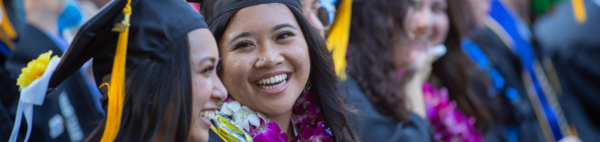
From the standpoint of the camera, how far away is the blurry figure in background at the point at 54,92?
224 centimetres

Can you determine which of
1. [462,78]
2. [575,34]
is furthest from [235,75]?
[575,34]

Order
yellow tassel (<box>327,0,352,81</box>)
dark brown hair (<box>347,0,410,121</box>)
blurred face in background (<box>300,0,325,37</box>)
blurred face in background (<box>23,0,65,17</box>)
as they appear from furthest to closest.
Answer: dark brown hair (<box>347,0,410,121</box>)
yellow tassel (<box>327,0,352,81</box>)
blurred face in background (<box>23,0,65,17</box>)
blurred face in background (<box>300,0,325,37</box>)

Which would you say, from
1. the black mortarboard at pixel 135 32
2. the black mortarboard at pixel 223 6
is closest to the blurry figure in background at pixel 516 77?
the black mortarboard at pixel 223 6

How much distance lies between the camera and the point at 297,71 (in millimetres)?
1737

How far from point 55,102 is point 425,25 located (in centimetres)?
202

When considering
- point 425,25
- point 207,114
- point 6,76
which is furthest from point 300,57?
point 425,25

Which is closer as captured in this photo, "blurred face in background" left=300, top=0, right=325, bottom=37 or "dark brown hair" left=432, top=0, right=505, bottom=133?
"blurred face in background" left=300, top=0, right=325, bottom=37

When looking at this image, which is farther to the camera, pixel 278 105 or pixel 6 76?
pixel 6 76

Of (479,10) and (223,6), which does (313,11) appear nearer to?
(223,6)

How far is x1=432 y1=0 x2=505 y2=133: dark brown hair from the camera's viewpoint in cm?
367

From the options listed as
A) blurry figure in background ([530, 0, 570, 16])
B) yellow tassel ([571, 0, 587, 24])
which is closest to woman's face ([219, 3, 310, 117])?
yellow tassel ([571, 0, 587, 24])

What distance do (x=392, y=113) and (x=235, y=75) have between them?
1398mm

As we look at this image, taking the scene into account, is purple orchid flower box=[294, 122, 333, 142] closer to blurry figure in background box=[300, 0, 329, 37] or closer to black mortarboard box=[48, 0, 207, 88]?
blurry figure in background box=[300, 0, 329, 37]

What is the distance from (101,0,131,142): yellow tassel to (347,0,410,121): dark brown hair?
5.61 feet
